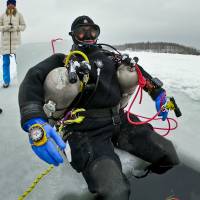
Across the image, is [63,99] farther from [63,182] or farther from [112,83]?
[63,182]

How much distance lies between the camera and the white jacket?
212 inches

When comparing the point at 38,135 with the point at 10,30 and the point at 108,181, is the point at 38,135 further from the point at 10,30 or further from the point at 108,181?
the point at 10,30

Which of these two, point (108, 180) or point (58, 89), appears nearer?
point (108, 180)

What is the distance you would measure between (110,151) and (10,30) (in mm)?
3883

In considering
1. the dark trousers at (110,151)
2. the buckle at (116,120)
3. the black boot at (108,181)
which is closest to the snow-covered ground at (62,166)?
the dark trousers at (110,151)

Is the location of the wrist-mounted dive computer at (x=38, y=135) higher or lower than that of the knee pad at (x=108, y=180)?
higher

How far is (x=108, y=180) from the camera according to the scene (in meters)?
2.05

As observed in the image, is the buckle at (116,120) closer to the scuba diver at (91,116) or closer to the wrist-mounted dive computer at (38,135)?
the scuba diver at (91,116)

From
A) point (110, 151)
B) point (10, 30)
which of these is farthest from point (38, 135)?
point (10, 30)

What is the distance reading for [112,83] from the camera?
2.62 m

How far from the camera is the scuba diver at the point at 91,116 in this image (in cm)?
205

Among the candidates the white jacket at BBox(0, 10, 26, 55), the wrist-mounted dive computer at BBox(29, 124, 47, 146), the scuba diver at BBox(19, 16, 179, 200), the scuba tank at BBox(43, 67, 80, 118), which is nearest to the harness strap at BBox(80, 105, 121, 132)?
the scuba diver at BBox(19, 16, 179, 200)

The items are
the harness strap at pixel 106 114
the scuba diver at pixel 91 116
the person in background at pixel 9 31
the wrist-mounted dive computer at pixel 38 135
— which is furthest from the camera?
the person in background at pixel 9 31

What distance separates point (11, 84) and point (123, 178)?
4041 mm
